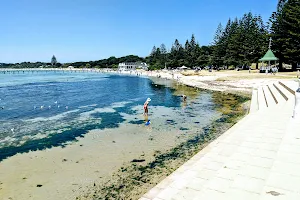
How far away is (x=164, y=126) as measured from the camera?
16844 millimetres

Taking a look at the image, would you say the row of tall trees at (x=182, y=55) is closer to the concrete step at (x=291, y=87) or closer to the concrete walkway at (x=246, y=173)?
the concrete step at (x=291, y=87)

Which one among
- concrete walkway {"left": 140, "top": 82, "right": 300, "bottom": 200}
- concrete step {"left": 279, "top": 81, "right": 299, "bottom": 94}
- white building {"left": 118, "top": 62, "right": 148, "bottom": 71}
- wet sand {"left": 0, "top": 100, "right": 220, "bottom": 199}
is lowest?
wet sand {"left": 0, "top": 100, "right": 220, "bottom": 199}

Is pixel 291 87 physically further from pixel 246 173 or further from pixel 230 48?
pixel 230 48

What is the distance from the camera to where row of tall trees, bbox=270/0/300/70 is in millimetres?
41850

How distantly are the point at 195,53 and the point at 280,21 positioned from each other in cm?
4824

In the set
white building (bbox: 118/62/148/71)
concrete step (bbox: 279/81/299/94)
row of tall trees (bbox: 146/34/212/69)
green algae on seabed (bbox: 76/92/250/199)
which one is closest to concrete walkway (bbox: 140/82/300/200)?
green algae on seabed (bbox: 76/92/250/199)

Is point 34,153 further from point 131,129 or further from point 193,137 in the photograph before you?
point 193,137

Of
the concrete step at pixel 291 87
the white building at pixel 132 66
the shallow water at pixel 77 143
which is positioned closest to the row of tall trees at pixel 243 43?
the concrete step at pixel 291 87

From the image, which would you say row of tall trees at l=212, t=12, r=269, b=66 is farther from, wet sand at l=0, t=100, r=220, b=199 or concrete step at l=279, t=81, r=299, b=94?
wet sand at l=0, t=100, r=220, b=199

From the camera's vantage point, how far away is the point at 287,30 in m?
45.5

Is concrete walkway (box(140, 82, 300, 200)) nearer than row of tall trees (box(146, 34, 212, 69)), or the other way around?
concrete walkway (box(140, 82, 300, 200))

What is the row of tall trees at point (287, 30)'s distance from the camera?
4185cm

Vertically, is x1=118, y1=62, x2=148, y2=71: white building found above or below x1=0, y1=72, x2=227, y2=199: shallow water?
above

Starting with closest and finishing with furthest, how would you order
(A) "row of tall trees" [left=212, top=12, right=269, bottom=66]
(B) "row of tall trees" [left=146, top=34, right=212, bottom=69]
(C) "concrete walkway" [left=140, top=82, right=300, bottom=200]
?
(C) "concrete walkway" [left=140, top=82, right=300, bottom=200]
(A) "row of tall trees" [left=212, top=12, right=269, bottom=66]
(B) "row of tall trees" [left=146, top=34, right=212, bottom=69]
